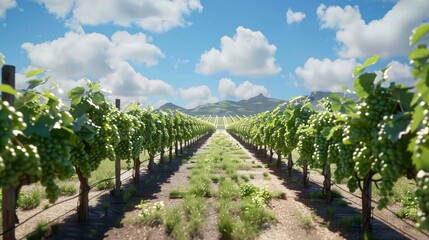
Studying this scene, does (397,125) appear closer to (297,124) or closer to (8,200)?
(8,200)

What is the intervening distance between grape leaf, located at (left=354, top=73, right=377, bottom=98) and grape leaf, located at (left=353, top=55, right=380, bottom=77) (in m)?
0.16

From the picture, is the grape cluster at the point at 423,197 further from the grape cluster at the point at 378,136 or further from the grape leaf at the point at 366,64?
the grape leaf at the point at 366,64

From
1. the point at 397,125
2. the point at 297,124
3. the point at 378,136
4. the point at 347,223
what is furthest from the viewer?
the point at 297,124

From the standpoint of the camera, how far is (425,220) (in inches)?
135

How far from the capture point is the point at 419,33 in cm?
280

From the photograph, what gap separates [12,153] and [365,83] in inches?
202

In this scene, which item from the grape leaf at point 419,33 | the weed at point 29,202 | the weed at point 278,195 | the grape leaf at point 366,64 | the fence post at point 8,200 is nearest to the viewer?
the grape leaf at point 419,33

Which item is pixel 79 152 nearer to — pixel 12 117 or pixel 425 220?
pixel 12 117

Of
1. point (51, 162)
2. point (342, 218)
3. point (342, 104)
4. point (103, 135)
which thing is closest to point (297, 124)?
point (342, 218)

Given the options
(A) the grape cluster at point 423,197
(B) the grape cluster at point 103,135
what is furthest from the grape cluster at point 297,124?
(A) the grape cluster at point 423,197

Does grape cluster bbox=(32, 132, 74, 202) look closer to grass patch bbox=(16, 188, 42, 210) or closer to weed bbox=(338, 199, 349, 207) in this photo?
grass patch bbox=(16, 188, 42, 210)

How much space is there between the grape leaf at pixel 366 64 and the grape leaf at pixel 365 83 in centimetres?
16

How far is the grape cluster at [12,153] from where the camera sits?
3711 mm

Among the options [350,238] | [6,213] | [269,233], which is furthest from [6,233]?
[350,238]
